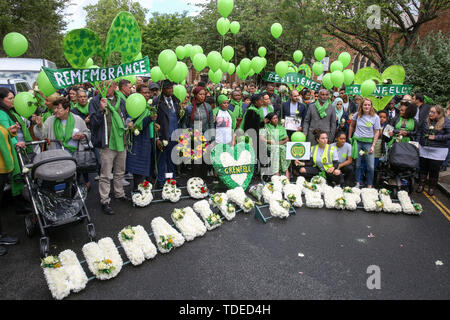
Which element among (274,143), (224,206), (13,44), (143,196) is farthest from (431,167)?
(13,44)

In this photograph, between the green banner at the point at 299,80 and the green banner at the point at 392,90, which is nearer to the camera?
the green banner at the point at 392,90

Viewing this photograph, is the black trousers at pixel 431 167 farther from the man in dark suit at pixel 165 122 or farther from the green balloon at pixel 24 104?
the green balloon at pixel 24 104

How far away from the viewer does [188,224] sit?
4258mm

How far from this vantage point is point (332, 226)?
4816 millimetres

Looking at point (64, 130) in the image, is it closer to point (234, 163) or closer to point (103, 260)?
point (103, 260)

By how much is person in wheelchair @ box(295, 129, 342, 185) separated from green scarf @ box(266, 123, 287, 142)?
0.65 meters

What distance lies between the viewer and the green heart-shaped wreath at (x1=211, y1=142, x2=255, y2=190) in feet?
18.3

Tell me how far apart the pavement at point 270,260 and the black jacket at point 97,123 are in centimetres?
121

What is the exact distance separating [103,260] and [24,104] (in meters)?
2.63

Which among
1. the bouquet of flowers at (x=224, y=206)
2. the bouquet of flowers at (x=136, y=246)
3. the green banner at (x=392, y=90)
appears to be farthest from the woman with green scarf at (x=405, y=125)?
the bouquet of flowers at (x=136, y=246)

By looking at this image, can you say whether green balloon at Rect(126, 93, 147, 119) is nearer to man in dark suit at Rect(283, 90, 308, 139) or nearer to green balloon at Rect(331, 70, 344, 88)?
man in dark suit at Rect(283, 90, 308, 139)

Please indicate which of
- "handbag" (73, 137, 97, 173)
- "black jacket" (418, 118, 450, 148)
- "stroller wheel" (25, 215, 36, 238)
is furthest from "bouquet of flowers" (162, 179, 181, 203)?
"black jacket" (418, 118, 450, 148)

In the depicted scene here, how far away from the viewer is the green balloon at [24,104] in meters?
4.25
